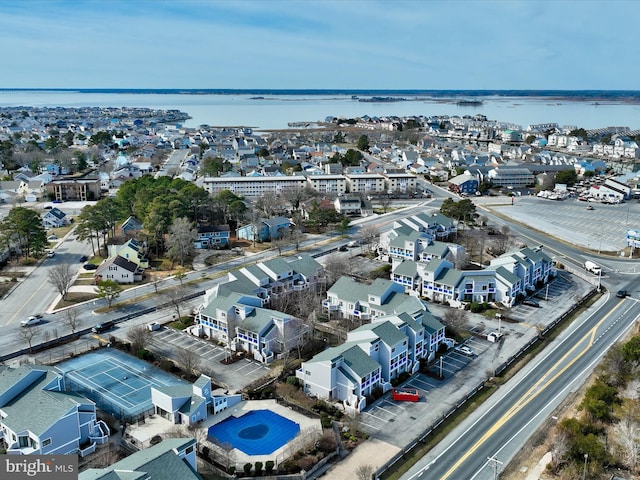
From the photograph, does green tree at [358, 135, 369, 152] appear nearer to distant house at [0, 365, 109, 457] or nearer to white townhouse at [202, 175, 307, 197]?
white townhouse at [202, 175, 307, 197]

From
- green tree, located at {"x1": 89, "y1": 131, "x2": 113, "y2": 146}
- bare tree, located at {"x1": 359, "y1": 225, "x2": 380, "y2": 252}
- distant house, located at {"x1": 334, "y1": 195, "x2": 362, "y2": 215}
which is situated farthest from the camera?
green tree, located at {"x1": 89, "y1": 131, "x2": 113, "y2": 146}

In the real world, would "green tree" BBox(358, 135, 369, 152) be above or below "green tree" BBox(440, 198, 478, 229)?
above

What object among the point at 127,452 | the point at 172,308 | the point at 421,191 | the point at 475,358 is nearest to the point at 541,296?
the point at 475,358

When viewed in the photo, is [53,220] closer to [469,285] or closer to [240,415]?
[240,415]

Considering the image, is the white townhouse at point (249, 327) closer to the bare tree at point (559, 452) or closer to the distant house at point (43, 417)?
the distant house at point (43, 417)

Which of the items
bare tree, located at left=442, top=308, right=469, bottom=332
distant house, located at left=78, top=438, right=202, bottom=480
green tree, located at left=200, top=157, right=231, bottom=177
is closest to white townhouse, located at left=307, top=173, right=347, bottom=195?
green tree, located at left=200, top=157, right=231, bottom=177

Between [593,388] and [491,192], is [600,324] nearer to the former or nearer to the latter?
[593,388]

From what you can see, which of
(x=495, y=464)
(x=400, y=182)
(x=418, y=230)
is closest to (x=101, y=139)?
(x=400, y=182)
